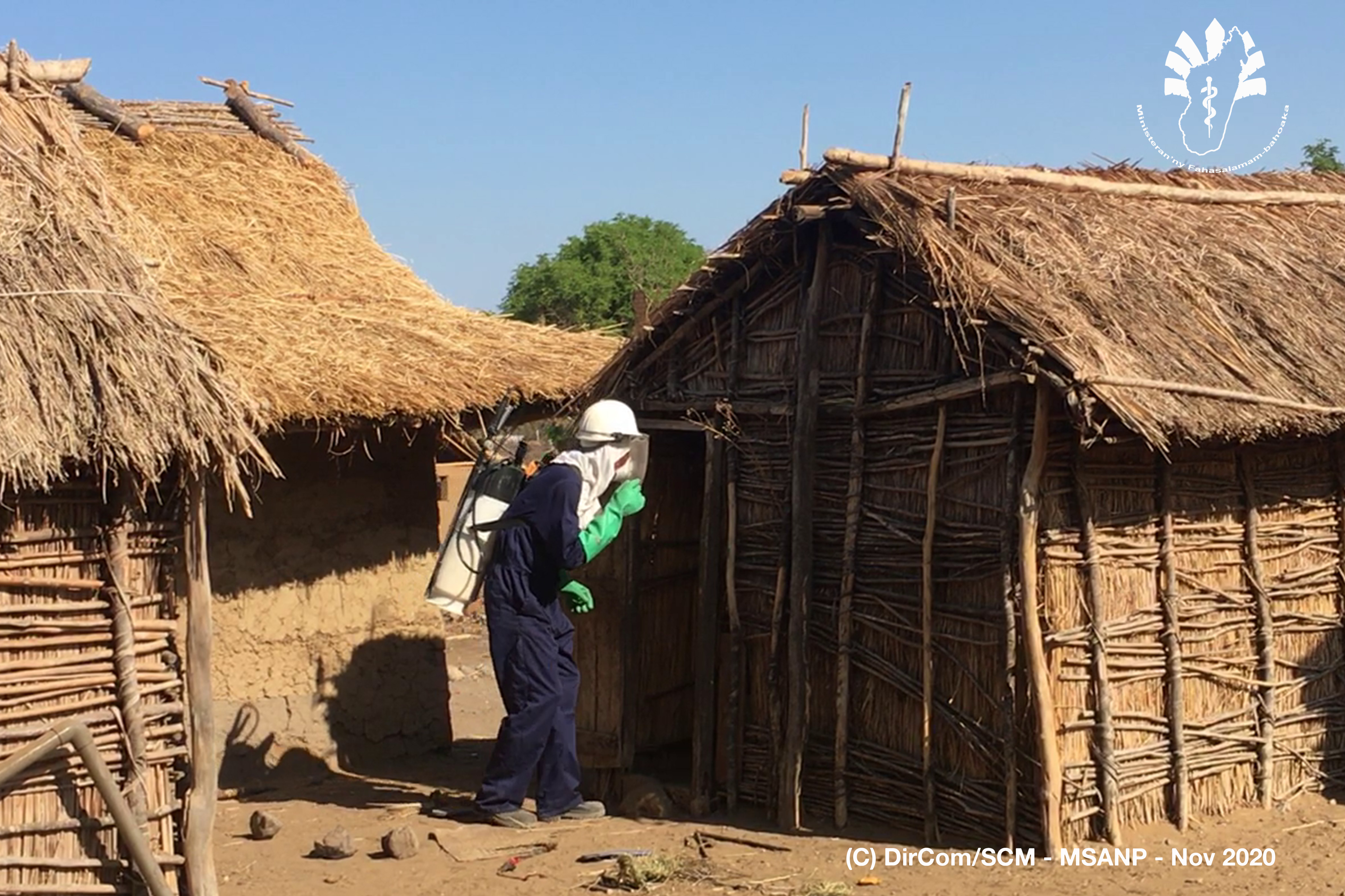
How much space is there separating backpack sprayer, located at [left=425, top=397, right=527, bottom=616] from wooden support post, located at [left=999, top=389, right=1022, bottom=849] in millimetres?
2477

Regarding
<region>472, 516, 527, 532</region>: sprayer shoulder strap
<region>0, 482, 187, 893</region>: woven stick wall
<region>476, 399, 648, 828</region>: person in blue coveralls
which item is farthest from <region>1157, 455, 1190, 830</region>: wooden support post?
<region>0, 482, 187, 893</region>: woven stick wall

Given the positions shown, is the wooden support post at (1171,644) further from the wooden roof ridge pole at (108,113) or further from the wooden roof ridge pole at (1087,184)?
the wooden roof ridge pole at (108,113)

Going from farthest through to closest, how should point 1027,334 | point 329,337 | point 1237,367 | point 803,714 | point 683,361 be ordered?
point 329,337 → point 683,361 → point 803,714 → point 1237,367 → point 1027,334

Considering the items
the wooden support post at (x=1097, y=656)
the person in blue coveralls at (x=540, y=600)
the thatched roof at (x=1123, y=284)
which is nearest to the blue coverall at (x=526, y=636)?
the person in blue coveralls at (x=540, y=600)

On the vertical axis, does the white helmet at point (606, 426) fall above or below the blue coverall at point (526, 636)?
above

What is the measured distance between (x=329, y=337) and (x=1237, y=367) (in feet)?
16.6

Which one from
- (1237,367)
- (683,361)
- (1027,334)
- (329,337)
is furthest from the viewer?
(329,337)

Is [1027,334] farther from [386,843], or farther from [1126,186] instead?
[386,843]

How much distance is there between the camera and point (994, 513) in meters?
7.16

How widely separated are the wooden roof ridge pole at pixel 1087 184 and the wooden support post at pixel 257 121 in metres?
5.60

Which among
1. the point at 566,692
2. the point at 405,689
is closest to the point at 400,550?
the point at 405,689

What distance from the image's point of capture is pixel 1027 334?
677 cm

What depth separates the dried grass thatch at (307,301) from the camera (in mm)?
8781

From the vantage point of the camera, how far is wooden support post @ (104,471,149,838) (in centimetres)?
605
